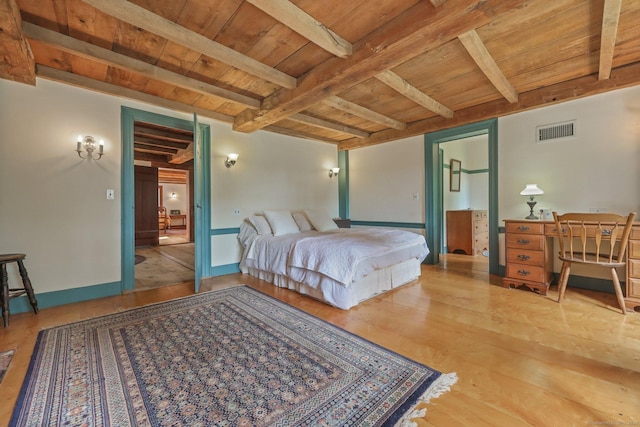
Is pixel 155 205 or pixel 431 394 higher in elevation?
pixel 155 205

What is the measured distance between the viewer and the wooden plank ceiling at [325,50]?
1.88 m

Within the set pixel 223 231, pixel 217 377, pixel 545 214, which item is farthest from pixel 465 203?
pixel 217 377

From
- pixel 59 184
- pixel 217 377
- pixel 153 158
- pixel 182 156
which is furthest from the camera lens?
pixel 153 158

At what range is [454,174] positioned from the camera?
19.6 feet

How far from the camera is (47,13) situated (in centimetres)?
195

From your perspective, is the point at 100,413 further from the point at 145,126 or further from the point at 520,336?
the point at 145,126

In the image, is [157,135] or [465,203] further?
[465,203]

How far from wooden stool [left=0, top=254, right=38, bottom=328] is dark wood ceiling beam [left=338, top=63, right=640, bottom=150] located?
5.25 meters

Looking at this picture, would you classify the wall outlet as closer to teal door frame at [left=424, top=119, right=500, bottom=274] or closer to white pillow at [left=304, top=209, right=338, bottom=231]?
teal door frame at [left=424, top=119, right=500, bottom=274]

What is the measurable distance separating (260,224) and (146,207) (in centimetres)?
480

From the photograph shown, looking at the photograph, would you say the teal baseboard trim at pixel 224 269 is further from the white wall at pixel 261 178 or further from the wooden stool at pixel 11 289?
the wooden stool at pixel 11 289

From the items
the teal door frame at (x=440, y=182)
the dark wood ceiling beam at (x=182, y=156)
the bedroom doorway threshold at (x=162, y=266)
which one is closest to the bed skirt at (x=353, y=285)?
the teal door frame at (x=440, y=182)

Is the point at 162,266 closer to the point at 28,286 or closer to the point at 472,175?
the point at 28,286

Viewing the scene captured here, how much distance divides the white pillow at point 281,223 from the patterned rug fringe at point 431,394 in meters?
2.75
